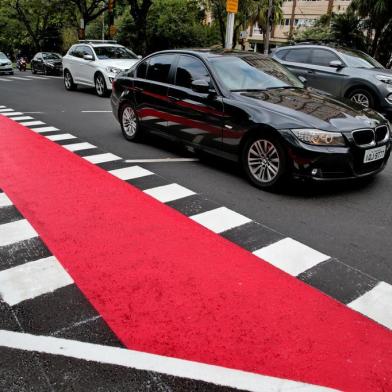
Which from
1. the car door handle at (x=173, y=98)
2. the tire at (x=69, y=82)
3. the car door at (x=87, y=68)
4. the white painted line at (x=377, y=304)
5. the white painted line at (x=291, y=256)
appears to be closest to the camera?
the white painted line at (x=377, y=304)

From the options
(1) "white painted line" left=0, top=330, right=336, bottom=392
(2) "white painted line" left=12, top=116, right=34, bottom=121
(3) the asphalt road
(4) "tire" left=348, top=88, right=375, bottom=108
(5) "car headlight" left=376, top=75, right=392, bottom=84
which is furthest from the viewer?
(2) "white painted line" left=12, top=116, right=34, bottom=121

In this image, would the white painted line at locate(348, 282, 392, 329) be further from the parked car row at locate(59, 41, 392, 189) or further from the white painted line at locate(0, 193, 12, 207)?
the white painted line at locate(0, 193, 12, 207)

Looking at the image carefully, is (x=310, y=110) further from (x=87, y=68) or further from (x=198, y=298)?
(x=87, y=68)

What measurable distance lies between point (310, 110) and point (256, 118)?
0.63 meters

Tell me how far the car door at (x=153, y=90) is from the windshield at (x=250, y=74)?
96cm

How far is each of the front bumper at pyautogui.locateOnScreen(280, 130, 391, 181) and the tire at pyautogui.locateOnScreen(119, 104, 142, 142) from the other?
11.1 ft

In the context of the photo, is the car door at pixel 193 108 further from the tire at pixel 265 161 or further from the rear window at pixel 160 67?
the tire at pixel 265 161

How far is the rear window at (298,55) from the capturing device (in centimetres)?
1159

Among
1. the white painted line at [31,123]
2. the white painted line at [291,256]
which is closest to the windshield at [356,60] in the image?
the white painted line at [31,123]

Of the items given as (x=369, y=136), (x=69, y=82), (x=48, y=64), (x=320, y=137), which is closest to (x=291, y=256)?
(x=320, y=137)

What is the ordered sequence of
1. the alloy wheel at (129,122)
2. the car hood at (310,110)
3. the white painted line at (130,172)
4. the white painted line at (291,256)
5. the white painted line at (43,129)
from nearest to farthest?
the white painted line at (291,256), the car hood at (310,110), the white painted line at (130,172), the alloy wheel at (129,122), the white painted line at (43,129)

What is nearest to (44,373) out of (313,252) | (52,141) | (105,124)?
(313,252)

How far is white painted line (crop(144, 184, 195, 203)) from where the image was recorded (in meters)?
5.38

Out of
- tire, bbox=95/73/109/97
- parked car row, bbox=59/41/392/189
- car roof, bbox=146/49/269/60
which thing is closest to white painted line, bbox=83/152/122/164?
parked car row, bbox=59/41/392/189
